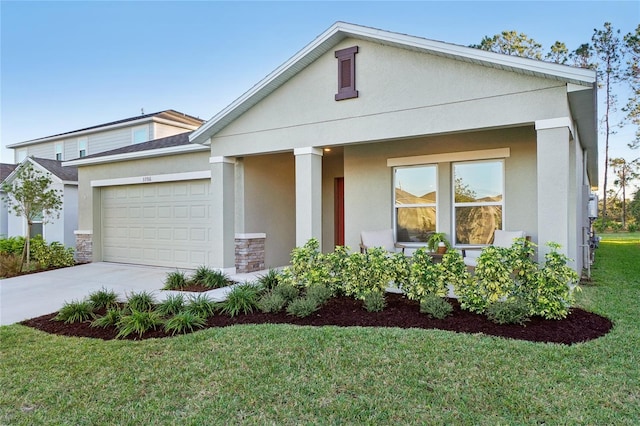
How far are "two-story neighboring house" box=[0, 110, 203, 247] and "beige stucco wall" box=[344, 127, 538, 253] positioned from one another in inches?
464

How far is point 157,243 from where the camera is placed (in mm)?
11648

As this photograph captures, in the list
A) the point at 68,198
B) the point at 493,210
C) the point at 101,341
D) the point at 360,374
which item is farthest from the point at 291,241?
the point at 68,198

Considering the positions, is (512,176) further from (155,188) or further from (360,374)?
(155,188)

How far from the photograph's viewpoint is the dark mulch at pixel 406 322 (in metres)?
4.86

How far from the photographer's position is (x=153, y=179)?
1154 centimetres

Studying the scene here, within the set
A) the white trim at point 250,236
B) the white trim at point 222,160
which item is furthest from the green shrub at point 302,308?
the white trim at point 222,160

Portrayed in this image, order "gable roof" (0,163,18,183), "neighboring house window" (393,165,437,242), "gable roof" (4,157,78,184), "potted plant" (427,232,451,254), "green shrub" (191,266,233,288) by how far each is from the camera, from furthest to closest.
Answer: "gable roof" (0,163,18,183) < "gable roof" (4,157,78,184) < "neighboring house window" (393,165,437,242) < "green shrub" (191,266,233,288) < "potted plant" (427,232,451,254)

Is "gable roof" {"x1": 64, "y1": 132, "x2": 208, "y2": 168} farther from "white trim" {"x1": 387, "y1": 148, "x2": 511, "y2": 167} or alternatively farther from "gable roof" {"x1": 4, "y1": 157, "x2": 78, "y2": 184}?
"white trim" {"x1": 387, "y1": 148, "x2": 511, "y2": 167}

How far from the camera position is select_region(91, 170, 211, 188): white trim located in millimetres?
Answer: 10680

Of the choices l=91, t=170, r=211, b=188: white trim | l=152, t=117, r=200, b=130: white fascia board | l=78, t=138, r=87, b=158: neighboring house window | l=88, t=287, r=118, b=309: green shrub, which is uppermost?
l=152, t=117, r=200, b=130: white fascia board

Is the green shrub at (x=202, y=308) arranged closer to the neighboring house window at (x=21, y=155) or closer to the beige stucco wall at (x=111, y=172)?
the beige stucco wall at (x=111, y=172)

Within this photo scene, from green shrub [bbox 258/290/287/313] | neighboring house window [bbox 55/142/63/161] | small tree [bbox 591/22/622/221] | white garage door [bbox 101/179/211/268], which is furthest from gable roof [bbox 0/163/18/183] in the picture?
small tree [bbox 591/22/622/221]

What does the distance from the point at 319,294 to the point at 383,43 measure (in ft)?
15.8

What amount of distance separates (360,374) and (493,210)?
5.73 meters
